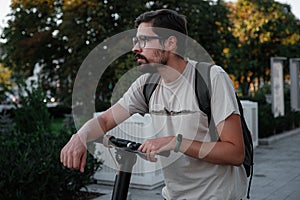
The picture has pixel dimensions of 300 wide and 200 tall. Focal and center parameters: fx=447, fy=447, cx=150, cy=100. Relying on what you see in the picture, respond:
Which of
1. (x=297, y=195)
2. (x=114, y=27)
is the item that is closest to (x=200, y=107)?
(x=297, y=195)

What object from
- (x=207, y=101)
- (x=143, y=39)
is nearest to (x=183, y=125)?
(x=207, y=101)

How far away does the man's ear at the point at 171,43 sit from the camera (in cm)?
175

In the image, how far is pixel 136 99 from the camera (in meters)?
2.04

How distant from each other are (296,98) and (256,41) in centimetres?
710

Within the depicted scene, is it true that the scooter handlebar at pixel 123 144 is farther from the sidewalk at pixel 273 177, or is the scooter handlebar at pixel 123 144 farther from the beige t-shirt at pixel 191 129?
the sidewalk at pixel 273 177

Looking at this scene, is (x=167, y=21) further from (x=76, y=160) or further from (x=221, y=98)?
(x=76, y=160)

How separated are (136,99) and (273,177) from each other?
5801 mm

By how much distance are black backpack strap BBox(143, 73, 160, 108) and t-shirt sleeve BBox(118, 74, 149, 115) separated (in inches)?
0.7

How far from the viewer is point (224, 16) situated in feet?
52.7

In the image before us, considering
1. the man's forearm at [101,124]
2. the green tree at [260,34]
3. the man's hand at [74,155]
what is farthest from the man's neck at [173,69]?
the green tree at [260,34]

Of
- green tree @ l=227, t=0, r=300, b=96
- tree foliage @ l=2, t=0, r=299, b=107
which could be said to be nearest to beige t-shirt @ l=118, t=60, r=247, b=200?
tree foliage @ l=2, t=0, r=299, b=107

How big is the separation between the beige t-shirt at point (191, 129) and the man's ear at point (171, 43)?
5.2 inches

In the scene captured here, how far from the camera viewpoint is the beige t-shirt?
172 cm

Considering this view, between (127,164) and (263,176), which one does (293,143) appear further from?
(127,164)
